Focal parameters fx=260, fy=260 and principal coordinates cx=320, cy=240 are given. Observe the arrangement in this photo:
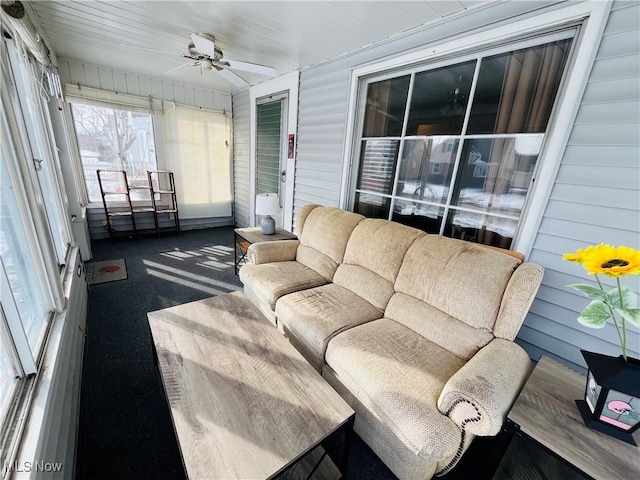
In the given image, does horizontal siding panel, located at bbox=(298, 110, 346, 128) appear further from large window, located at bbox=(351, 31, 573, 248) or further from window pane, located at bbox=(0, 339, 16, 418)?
window pane, located at bbox=(0, 339, 16, 418)

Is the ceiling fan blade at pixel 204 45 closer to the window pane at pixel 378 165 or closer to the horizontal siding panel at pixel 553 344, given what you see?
the window pane at pixel 378 165

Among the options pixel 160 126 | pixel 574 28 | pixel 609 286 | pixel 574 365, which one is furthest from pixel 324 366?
pixel 160 126

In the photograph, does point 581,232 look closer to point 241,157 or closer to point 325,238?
point 325,238

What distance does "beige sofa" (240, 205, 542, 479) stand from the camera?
1089 millimetres

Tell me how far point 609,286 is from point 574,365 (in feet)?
1.66

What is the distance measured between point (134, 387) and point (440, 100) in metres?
2.91

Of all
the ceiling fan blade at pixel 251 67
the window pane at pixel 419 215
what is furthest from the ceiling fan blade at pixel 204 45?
the window pane at pixel 419 215

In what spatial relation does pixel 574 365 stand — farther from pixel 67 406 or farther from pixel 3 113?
pixel 3 113

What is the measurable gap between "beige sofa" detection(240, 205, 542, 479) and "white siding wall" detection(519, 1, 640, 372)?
339 mm

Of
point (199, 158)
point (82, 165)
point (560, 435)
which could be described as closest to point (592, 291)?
point (560, 435)

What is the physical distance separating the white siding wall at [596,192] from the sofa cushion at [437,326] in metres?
0.51

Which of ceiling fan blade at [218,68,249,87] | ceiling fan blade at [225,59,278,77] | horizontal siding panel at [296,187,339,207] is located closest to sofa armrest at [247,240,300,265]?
horizontal siding panel at [296,187,339,207]

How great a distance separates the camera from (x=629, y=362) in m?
0.96

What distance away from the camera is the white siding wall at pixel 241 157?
172 inches
